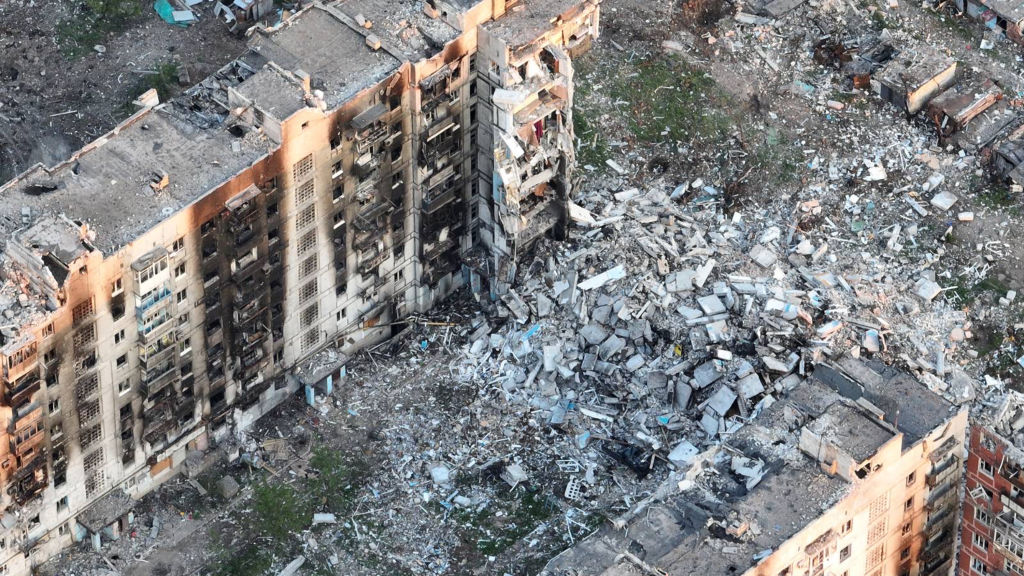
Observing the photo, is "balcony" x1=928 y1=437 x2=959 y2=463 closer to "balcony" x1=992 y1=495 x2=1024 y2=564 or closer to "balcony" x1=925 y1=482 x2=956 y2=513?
"balcony" x1=925 y1=482 x2=956 y2=513

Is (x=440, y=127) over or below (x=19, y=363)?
over

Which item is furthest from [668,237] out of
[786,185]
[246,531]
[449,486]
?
[246,531]

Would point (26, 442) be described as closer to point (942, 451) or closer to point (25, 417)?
point (25, 417)

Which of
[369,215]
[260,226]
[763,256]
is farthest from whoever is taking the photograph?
[763,256]

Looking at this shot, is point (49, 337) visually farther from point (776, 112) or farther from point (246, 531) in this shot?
point (776, 112)

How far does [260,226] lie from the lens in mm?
138000

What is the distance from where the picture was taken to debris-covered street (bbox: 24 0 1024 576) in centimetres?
14212

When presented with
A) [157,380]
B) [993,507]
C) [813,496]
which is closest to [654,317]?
[813,496]

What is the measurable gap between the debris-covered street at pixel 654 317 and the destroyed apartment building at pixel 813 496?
9971 millimetres

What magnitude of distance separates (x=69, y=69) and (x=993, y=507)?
221 ft

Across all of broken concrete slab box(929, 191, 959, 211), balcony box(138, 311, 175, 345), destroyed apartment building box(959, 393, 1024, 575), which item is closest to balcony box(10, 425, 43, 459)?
balcony box(138, 311, 175, 345)

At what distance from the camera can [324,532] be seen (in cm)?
14162

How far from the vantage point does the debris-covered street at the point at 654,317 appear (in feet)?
466

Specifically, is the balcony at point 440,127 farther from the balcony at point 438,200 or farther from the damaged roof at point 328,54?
the damaged roof at point 328,54
